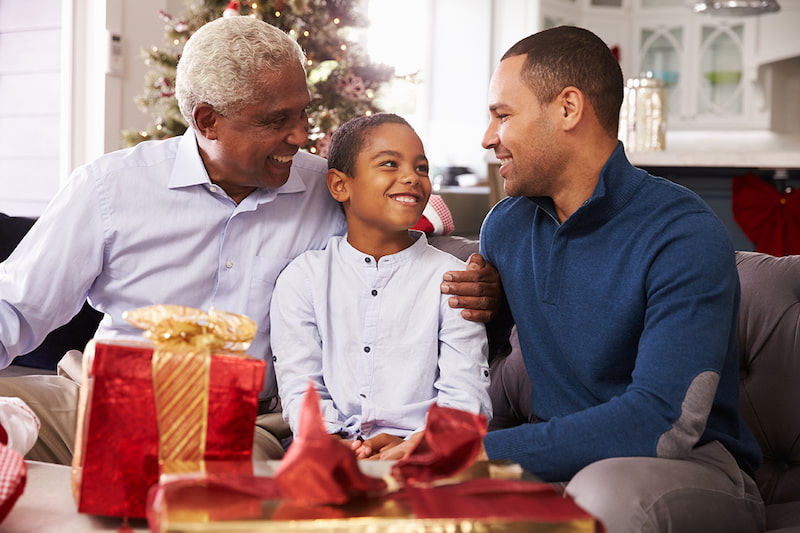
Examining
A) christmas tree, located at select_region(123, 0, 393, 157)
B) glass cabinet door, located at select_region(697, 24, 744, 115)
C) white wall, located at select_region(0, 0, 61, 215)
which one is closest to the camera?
christmas tree, located at select_region(123, 0, 393, 157)

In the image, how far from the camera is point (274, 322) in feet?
5.45

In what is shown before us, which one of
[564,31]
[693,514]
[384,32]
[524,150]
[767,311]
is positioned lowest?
[693,514]

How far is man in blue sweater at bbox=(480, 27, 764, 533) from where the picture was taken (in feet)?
4.06

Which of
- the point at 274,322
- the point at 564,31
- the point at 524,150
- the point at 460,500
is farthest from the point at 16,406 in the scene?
the point at 564,31

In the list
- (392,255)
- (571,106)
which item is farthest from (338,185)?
(571,106)

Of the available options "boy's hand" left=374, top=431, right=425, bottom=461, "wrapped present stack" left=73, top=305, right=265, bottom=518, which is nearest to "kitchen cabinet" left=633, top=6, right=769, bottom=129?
"boy's hand" left=374, top=431, right=425, bottom=461

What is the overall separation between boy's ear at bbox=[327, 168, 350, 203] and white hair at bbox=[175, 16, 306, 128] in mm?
216

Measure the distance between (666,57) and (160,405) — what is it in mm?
7202

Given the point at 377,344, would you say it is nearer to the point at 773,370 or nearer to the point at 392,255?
the point at 392,255

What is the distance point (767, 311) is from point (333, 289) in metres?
0.83

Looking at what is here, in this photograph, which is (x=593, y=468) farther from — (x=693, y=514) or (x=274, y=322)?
(x=274, y=322)

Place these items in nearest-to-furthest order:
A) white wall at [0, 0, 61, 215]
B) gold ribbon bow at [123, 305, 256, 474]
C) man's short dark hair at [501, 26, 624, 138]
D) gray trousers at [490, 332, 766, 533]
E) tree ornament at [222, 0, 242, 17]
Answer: gold ribbon bow at [123, 305, 256, 474] → gray trousers at [490, 332, 766, 533] → man's short dark hair at [501, 26, 624, 138] → tree ornament at [222, 0, 242, 17] → white wall at [0, 0, 61, 215]

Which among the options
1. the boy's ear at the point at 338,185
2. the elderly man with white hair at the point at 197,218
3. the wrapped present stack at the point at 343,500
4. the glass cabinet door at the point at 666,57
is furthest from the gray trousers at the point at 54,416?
the glass cabinet door at the point at 666,57

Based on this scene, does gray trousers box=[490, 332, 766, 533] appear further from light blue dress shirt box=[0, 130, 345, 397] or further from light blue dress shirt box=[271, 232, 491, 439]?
light blue dress shirt box=[0, 130, 345, 397]
